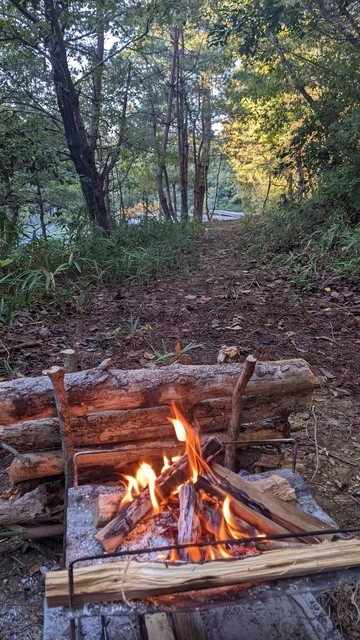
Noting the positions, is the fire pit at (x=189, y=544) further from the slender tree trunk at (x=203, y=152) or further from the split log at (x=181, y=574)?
the slender tree trunk at (x=203, y=152)

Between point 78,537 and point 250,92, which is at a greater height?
point 250,92

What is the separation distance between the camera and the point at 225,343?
13.6 feet

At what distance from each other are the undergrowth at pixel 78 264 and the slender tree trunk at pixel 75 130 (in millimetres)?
644

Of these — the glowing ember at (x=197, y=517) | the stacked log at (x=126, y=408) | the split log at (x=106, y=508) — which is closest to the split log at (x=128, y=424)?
the stacked log at (x=126, y=408)

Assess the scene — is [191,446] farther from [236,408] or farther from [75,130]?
[75,130]

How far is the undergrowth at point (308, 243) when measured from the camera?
6.11 m

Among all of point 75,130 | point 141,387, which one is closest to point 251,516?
point 141,387

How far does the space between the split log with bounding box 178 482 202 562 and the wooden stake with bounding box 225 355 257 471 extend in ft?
1.87

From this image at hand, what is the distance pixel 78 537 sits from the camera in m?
1.60

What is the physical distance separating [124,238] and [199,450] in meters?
6.21

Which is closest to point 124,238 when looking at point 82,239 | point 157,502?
point 82,239

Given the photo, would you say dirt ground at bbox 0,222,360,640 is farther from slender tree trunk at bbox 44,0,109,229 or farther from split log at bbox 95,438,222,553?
slender tree trunk at bbox 44,0,109,229

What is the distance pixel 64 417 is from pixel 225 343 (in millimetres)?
2439

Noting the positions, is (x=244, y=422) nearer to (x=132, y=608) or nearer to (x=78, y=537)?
(x=78, y=537)
